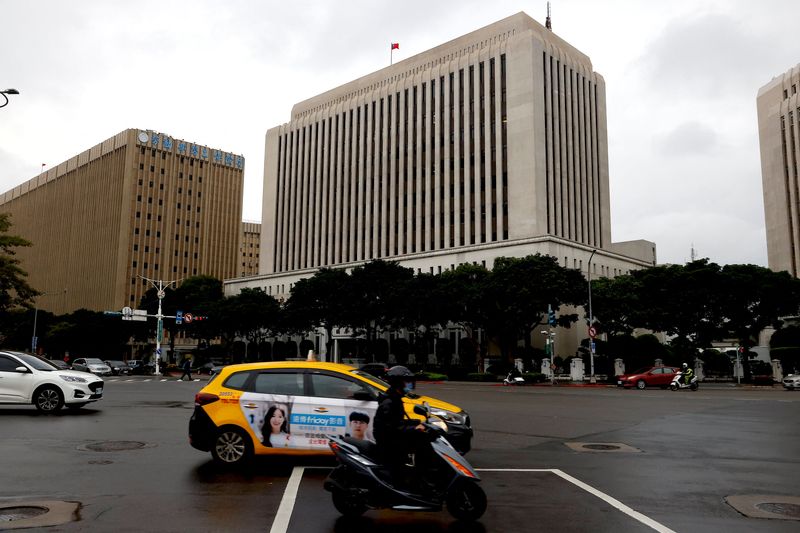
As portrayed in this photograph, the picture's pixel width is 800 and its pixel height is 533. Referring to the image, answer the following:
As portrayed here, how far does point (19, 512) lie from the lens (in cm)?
654

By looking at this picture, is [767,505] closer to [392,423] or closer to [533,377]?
[392,423]

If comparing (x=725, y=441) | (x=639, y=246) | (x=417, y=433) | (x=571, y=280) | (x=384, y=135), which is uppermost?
(x=384, y=135)

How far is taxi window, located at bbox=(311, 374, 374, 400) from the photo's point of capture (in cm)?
922

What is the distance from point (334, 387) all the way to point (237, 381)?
1.57 m

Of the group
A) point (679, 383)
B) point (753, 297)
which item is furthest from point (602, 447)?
point (753, 297)

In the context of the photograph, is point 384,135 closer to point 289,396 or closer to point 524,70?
point 524,70

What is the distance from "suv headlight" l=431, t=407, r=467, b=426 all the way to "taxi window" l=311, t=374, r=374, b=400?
1279 millimetres

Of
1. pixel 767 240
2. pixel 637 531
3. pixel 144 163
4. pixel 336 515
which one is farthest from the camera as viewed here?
pixel 144 163

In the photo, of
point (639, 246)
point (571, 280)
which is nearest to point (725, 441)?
point (571, 280)

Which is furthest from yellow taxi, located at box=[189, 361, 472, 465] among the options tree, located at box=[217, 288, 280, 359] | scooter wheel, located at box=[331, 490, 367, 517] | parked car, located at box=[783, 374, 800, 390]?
tree, located at box=[217, 288, 280, 359]

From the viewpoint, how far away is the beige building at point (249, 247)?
171m

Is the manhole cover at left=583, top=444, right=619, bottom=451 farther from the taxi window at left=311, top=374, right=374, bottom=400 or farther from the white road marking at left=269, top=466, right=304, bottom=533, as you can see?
the white road marking at left=269, top=466, right=304, bottom=533

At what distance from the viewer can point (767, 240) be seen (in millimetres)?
101000

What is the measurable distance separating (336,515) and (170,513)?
1.83 metres
